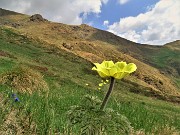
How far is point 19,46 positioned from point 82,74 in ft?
31.1

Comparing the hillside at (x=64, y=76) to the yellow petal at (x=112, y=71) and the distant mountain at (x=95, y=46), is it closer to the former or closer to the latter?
the distant mountain at (x=95, y=46)

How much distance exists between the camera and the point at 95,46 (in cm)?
7144

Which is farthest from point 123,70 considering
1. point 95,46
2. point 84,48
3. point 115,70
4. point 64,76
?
point 95,46

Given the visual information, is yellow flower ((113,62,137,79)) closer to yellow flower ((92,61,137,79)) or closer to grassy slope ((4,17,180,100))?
yellow flower ((92,61,137,79))

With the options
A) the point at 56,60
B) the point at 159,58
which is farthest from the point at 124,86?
the point at 159,58

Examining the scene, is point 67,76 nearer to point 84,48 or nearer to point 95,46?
point 84,48

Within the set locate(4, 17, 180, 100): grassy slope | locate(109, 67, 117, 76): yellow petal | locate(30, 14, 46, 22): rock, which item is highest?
locate(30, 14, 46, 22): rock

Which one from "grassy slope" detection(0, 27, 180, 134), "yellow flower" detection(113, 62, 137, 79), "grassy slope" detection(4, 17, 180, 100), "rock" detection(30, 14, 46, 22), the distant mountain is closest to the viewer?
"yellow flower" detection(113, 62, 137, 79)

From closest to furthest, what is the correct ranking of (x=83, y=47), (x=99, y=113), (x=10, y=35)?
(x=99, y=113), (x=10, y=35), (x=83, y=47)

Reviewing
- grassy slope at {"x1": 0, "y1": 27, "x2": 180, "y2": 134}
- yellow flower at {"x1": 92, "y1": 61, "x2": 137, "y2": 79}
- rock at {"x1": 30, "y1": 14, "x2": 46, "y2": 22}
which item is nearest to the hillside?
grassy slope at {"x1": 0, "y1": 27, "x2": 180, "y2": 134}

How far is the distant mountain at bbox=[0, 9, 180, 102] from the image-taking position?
5625cm

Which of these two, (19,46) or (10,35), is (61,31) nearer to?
(10,35)

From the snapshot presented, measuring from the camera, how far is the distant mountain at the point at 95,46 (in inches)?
2215

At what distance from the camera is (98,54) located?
67.6 m
